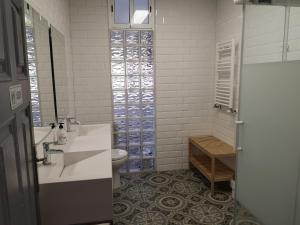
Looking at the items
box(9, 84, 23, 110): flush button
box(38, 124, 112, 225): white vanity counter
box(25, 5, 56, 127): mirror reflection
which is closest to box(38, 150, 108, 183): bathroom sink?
box(38, 124, 112, 225): white vanity counter

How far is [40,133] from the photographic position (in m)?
1.63

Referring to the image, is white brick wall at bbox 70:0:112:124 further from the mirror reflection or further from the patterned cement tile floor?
the mirror reflection

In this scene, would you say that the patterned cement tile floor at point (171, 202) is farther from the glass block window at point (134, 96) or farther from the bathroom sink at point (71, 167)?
the bathroom sink at point (71, 167)

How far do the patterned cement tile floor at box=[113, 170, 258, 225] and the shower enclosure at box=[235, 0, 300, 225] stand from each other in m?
0.34

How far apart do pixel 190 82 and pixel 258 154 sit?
1.80 metres

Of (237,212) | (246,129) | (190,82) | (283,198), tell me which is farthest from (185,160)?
(283,198)

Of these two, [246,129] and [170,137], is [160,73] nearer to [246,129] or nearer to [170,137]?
[170,137]

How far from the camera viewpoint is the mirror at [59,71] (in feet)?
7.14

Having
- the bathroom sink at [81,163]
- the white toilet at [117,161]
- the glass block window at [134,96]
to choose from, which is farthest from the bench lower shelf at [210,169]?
the bathroom sink at [81,163]

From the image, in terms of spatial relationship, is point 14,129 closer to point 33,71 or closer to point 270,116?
point 33,71

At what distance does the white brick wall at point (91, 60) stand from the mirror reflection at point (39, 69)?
125 cm

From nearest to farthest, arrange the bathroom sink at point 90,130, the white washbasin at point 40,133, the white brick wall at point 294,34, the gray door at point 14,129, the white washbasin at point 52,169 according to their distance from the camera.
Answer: the gray door at point 14,129
the white washbasin at point 52,169
the white washbasin at point 40,133
the white brick wall at point 294,34
the bathroom sink at point 90,130

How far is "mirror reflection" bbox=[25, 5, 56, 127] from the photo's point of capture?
4.91ft

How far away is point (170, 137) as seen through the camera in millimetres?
3574
